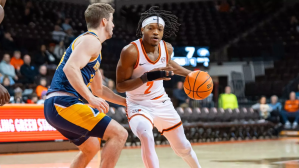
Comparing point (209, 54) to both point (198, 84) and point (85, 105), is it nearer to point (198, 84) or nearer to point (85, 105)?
point (198, 84)

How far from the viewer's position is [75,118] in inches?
129

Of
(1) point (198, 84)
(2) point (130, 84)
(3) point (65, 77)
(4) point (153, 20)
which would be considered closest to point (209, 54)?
(1) point (198, 84)

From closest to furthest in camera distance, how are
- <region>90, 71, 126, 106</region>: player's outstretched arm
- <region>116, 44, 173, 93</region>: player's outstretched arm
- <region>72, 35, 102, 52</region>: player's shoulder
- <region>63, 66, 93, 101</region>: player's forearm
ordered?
<region>63, 66, 93, 101</region>: player's forearm < <region>72, 35, 102, 52</region>: player's shoulder < <region>90, 71, 126, 106</region>: player's outstretched arm < <region>116, 44, 173, 93</region>: player's outstretched arm

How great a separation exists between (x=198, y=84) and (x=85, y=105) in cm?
137

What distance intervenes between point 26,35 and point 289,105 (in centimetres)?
928

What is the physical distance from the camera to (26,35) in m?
13.9

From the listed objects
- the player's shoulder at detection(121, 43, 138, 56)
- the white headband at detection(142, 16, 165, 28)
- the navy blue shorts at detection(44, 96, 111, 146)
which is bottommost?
the navy blue shorts at detection(44, 96, 111, 146)

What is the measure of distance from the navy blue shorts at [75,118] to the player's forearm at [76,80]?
19 centimetres

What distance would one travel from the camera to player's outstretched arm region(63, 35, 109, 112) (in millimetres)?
3162

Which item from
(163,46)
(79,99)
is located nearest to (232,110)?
(163,46)

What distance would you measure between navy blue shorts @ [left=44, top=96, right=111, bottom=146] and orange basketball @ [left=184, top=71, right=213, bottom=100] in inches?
49.8

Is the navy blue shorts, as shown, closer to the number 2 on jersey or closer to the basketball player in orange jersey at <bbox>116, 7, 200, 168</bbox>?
the basketball player in orange jersey at <bbox>116, 7, 200, 168</bbox>

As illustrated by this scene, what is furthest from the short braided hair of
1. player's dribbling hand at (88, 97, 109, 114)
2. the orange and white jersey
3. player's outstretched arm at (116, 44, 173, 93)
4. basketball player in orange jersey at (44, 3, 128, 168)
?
player's dribbling hand at (88, 97, 109, 114)

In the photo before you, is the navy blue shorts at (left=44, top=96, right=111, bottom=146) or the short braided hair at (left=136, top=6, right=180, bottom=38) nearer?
the navy blue shorts at (left=44, top=96, right=111, bottom=146)
